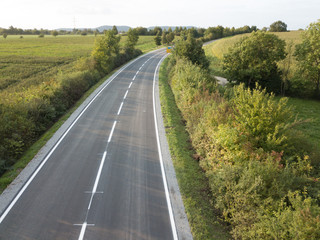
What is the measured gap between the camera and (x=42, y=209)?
27.0 ft

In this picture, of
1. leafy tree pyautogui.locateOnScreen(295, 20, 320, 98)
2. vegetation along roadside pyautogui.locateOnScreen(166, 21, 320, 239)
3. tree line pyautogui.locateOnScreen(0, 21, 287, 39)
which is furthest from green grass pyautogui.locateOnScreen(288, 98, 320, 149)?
tree line pyautogui.locateOnScreen(0, 21, 287, 39)

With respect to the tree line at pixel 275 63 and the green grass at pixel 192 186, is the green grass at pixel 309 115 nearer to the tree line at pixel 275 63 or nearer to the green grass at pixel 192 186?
the tree line at pixel 275 63

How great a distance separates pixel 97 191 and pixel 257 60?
26299 mm

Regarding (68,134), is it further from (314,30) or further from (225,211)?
(314,30)

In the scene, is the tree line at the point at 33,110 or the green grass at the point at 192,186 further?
the tree line at the point at 33,110

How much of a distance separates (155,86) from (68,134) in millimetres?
14660

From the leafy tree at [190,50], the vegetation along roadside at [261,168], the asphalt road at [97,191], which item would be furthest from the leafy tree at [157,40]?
the vegetation along roadside at [261,168]

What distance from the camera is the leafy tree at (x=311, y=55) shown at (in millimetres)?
25812

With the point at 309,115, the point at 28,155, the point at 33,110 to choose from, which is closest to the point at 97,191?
the point at 28,155

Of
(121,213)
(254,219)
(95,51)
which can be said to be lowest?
(121,213)

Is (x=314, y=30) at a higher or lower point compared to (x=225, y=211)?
higher

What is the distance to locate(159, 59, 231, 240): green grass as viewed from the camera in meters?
7.61

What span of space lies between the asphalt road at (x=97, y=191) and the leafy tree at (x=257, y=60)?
18675mm

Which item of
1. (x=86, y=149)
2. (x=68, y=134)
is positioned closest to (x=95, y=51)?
(x=68, y=134)
